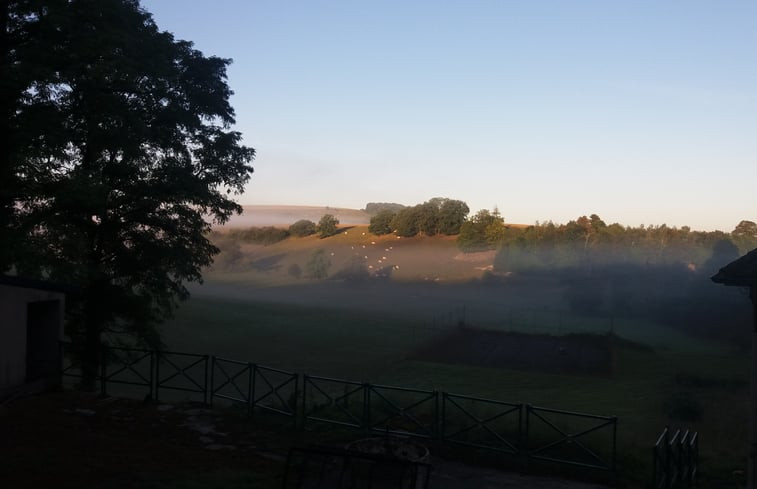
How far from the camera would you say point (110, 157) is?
21594mm

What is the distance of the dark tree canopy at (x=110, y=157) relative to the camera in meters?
17.5

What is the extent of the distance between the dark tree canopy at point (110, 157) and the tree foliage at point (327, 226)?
108013 mm

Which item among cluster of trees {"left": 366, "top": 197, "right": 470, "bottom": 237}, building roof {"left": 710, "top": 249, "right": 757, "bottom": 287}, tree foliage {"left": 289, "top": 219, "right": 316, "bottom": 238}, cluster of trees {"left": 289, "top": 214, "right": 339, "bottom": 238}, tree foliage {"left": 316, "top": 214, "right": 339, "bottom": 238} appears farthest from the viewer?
tree foliage {"left": 289, "top": 219, "right": 316, "bottom": 238}

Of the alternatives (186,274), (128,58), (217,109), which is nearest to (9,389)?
(186,274)

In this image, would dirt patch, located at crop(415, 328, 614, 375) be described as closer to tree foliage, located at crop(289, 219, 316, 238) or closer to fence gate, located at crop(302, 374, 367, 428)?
fence gate, located at crop(302, 374, 367, 428)

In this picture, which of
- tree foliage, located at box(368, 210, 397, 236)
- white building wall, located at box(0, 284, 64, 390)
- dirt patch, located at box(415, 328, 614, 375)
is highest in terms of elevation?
tree foliage, located at box(368, 210, 397, 236)

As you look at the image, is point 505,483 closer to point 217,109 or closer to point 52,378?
point 52,378

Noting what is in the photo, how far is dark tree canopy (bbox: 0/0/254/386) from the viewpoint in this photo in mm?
17469

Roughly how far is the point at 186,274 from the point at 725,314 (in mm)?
60808

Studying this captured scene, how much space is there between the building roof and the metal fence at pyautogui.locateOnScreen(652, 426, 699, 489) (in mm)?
2797

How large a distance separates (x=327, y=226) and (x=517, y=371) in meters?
94.2

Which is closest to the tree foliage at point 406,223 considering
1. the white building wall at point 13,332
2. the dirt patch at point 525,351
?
the dirt patch at point 525,351

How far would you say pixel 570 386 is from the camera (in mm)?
37750

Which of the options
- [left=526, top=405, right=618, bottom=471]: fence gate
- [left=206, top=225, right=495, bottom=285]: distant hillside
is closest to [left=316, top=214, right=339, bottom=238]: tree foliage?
[left=206, top=225, right=495, bottom=285]: distant hillside
